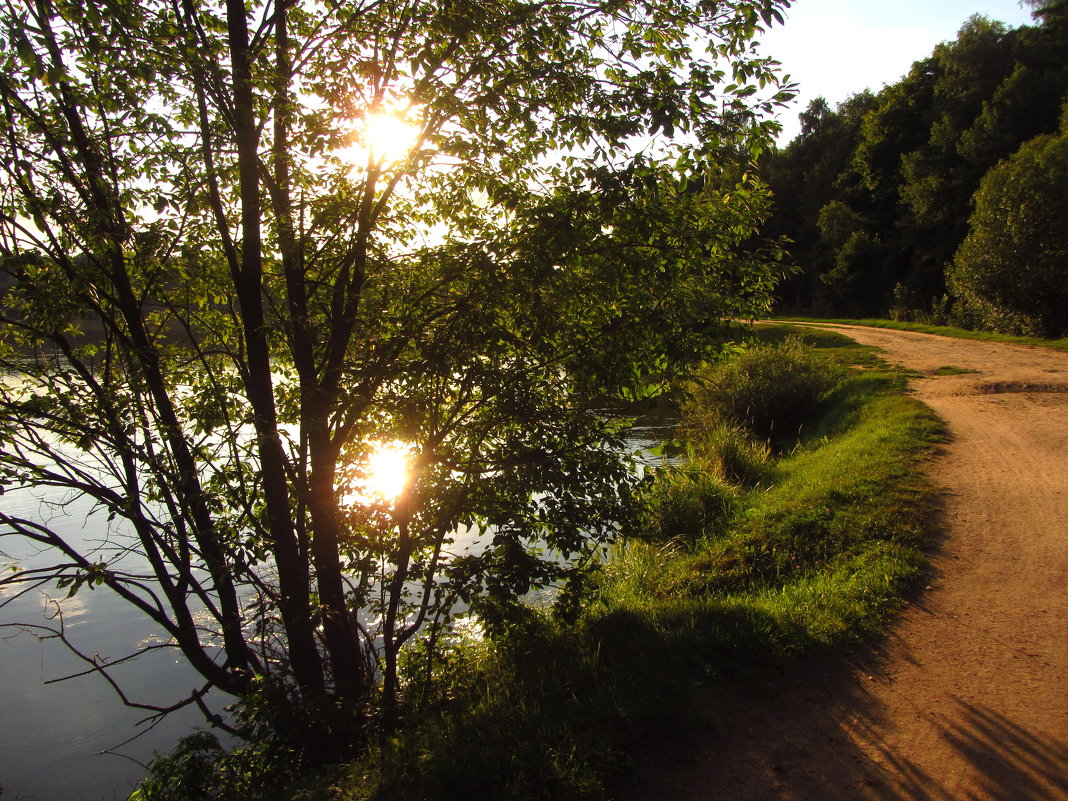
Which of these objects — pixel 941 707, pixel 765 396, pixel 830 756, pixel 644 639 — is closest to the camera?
pixel 830 756

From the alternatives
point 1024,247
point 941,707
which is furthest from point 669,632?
point 1024,247

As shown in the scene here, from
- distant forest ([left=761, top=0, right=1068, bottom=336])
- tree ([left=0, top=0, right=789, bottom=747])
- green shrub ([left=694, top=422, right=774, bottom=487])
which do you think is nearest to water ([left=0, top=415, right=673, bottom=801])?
tree ([left=0, top=0, right=789, bottom=747])

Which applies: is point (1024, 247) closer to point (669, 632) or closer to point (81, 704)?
point (669, 632)

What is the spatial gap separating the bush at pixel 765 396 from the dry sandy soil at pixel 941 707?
7.95 meters

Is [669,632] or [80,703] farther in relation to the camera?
[80,703]

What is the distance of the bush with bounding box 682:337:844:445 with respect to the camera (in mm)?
15031

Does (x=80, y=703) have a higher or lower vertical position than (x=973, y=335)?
lower

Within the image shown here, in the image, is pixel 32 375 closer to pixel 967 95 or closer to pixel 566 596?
pixel 566 596

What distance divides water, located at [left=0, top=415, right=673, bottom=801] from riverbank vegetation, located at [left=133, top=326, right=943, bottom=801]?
1362 mm

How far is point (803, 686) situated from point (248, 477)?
13.2 feet

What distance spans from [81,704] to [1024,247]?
88.5 feet

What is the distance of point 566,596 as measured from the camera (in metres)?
5.20

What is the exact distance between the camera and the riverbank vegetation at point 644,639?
3.75 metres

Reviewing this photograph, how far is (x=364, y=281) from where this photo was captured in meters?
4.84
